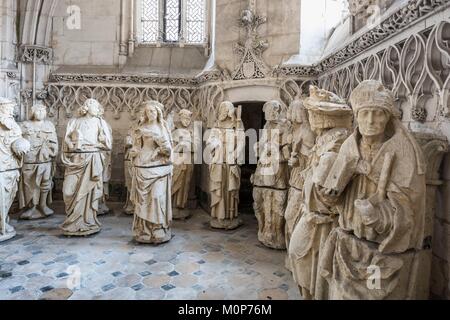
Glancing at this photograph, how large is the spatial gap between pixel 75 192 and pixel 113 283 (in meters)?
2.11

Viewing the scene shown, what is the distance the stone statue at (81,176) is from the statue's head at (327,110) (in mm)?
3841

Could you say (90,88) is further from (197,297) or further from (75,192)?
(197,297)

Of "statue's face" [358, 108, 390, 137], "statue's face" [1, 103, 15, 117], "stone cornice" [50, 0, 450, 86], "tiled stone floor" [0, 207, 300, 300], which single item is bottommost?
"tiled stone floor" [0, 207, 300, 300]

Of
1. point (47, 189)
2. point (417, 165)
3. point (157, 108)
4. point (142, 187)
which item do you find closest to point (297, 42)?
point (157, 108)

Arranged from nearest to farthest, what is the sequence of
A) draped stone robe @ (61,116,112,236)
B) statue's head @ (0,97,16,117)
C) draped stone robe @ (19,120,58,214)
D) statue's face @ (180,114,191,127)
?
statue's head @ (0,97,16,117) < draped stone robe @ (61,116,112,236) < draped stone robe @ (19,120,58,214) < statue's face @ (180,114,191,127)

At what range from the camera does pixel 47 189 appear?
6.50 meters

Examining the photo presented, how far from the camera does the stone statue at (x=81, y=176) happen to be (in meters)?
5.35

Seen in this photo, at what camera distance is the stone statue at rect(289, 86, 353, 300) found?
2363 mm

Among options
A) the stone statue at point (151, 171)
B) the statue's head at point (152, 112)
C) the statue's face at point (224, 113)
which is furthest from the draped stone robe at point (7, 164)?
the statue's face at point (224, 113)

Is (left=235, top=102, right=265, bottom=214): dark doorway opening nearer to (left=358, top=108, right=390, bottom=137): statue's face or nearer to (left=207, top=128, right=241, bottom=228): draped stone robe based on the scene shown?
(left=207, top=128, right=241, bottom=228): draped stone robe

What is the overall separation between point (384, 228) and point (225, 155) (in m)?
3.98

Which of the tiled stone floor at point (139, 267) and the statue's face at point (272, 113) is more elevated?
the statue's face at point (272, 113)

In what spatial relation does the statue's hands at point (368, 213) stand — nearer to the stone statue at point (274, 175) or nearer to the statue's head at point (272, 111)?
the stone statue at point (274, 175)

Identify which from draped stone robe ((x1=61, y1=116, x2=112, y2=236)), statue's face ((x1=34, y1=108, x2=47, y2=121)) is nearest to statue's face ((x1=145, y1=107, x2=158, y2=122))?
draped stone robe ((x1=61, y1=116, x2=112, y2=236))
